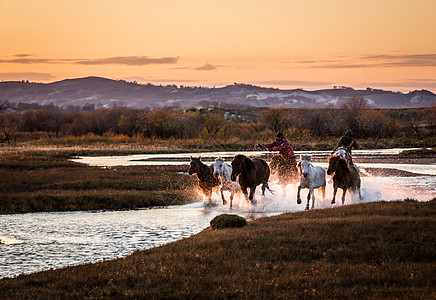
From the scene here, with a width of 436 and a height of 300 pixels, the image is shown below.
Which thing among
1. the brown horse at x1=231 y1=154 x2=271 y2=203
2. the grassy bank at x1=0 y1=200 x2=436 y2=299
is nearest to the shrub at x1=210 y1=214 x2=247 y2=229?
the grassy bank at x1=0 y1=200 x2=436 y2=299

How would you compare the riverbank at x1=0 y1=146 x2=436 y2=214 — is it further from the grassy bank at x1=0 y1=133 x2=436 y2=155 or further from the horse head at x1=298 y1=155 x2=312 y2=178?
the grassy bank at x1=0 y1=133 x2=436 y2=155

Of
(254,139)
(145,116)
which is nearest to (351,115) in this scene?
(254,139)

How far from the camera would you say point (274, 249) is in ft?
45.1

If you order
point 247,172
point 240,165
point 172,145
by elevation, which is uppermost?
point 240,165

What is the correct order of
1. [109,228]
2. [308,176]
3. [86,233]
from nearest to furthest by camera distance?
[86,233] < [109,228] < [308,176]

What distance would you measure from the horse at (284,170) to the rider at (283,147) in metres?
0.08

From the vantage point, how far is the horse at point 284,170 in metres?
27.2

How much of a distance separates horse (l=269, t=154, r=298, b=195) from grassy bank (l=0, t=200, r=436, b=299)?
9942mm

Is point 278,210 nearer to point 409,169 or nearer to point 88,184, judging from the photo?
point 88,184

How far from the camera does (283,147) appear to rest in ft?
87.1

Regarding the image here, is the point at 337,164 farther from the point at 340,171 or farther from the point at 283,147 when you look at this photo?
the point at 283,147

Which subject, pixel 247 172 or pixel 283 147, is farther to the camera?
pixel 283 147

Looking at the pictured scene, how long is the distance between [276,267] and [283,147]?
1475cm

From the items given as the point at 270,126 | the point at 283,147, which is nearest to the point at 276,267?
the point at 283,147
